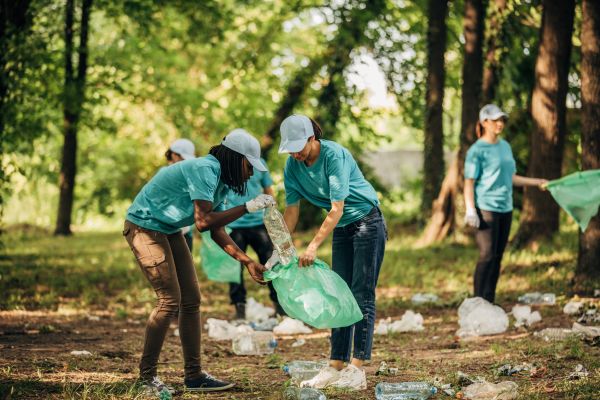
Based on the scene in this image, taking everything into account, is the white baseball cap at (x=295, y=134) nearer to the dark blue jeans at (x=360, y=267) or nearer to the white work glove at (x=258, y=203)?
the white work glove at (x=258, y=203)

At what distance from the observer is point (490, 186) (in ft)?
26.6

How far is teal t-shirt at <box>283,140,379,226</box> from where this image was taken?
17.5 ft

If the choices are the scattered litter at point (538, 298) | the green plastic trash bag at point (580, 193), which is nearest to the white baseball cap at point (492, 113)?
the green plastic trash bag at point (580, 193)

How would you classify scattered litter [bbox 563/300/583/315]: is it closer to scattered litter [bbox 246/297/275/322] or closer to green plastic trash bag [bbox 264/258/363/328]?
scattered litter [bbox 246/297/275/322]

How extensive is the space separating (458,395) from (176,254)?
6.70 feet

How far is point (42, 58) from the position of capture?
1154 cm

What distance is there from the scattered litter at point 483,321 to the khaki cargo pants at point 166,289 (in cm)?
322

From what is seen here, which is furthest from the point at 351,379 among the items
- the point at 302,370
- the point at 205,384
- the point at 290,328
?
the point at 290,328

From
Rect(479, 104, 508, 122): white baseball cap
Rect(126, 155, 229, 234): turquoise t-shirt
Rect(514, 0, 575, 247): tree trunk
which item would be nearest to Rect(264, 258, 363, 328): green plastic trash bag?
Rect(126, 155, 229, 234): turquoise t-shirt

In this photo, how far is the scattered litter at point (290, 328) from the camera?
839 cm

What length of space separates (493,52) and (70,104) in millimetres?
7885

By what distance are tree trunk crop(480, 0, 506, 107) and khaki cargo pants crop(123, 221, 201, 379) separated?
8.96m

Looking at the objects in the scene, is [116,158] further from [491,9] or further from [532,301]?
[532,301]

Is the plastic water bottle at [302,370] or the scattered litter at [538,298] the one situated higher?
the scattered litter at [538,298]
